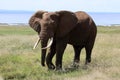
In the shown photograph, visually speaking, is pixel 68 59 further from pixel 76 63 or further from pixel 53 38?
pixel 53 38

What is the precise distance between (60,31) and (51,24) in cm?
Result: 62

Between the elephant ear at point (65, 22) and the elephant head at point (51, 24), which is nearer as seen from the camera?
the elephant head at point (51, 24)

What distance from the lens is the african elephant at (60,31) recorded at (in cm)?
1196

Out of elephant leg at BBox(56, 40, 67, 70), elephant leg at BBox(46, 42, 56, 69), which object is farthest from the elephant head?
elephant leg at BBox(46, 42, 56, 69)

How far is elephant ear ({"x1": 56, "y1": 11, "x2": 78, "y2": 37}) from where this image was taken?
1266cm

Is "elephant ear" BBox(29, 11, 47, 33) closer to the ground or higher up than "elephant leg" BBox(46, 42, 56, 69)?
higher up

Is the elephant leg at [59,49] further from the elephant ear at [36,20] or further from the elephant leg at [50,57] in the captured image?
the elephant ear at [36,20]

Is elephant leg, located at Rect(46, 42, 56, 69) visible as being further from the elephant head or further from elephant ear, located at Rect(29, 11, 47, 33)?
elephant ear, located at Rect(29, 11, 47, 33)

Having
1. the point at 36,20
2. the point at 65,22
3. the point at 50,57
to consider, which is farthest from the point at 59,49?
the point at 36,20

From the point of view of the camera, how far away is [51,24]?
12.1 m

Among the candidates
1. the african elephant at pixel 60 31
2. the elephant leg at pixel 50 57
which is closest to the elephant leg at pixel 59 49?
the african elephant at pixel 60 31

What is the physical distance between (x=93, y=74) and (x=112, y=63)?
8.43 feet

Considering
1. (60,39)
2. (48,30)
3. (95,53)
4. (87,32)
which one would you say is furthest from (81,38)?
(95,53)

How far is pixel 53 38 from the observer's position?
1262 cm
